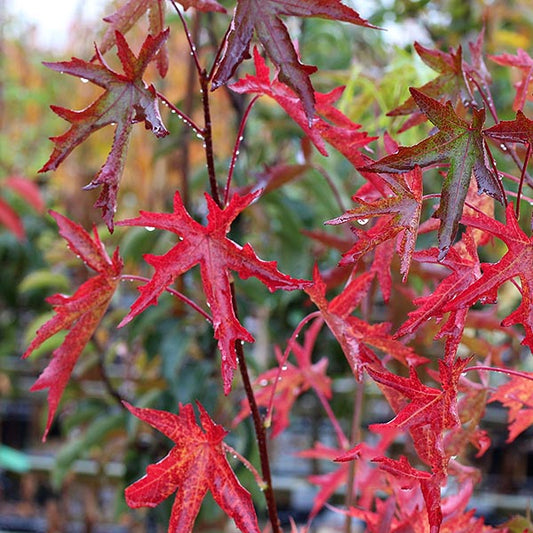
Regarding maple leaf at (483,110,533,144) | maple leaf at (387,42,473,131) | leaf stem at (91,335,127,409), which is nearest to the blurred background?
leaf stem at (91,335,127,409)

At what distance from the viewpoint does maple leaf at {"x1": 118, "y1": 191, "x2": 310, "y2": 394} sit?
435mm

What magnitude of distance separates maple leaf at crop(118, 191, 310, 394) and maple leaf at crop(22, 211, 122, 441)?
0.28ft

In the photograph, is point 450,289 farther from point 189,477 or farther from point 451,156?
point 189,477

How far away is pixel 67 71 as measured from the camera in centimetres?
44

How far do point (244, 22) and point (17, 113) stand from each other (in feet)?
10.8

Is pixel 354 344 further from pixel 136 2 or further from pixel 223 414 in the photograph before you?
pixel 223 414

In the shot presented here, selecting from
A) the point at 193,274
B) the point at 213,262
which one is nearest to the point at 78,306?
the point at 213,262

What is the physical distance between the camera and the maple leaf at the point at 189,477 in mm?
469

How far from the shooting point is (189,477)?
489mm

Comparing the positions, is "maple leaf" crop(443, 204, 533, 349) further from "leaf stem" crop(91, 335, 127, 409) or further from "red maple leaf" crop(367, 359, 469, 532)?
"leaf stem" crop(91, 335, 127, 409)

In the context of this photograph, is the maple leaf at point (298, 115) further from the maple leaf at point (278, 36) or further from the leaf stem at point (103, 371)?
the leaf stem at point (103, 371)

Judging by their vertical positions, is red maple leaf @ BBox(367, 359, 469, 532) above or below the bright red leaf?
below

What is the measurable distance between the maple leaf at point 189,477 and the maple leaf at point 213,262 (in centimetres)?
7

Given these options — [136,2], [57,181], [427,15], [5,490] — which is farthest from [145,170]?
[136,2]
